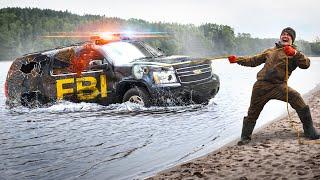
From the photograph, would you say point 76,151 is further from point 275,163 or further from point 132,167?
point 275,163

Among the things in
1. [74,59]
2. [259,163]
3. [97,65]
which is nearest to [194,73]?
[97,65]

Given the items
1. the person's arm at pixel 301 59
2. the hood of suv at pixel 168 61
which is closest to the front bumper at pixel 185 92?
the hood of suv at pixel 168 61

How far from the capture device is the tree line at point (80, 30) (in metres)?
118

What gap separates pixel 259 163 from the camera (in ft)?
16.9

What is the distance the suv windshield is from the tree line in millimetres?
93172

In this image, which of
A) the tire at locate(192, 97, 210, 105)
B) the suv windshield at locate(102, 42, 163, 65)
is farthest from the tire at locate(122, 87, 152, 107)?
the tire at locate(192, 97, 210, 105)

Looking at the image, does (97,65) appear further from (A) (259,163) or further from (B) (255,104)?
(A) (259,163)

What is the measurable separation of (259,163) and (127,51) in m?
7.27

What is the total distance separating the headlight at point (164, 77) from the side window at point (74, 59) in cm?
159

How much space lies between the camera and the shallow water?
5.97 metres

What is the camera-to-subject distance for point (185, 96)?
11078 mm

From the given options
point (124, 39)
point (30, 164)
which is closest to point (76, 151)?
point (30, 164)

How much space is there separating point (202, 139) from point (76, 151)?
6.95 feet

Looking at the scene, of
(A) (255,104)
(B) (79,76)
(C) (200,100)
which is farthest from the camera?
(C) (200,100)
